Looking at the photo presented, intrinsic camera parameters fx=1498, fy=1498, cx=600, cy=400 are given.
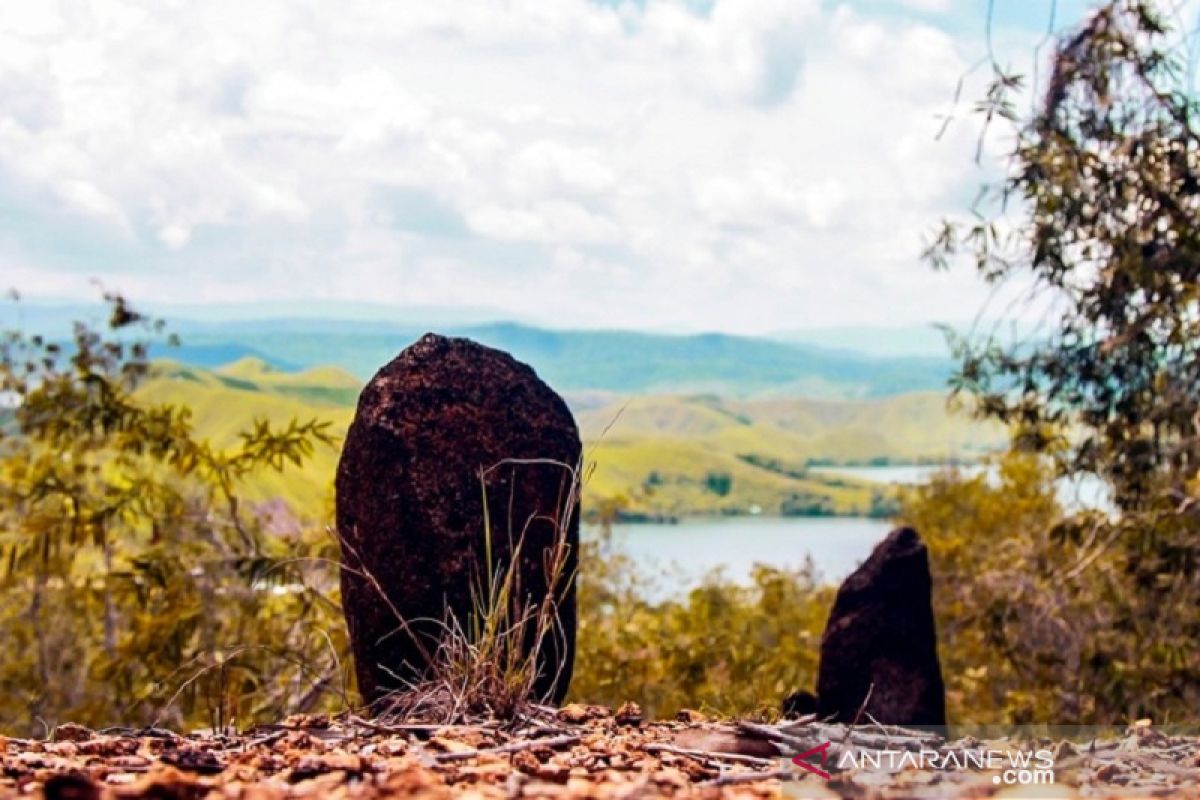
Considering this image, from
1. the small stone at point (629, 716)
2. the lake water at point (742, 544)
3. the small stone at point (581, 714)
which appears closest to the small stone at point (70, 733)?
the small stone at point (581, 714)

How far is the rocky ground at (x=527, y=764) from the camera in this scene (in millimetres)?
3572

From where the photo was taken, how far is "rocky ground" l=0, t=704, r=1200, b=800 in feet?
11.7

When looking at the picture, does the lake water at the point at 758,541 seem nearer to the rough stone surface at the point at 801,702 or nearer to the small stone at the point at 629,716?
the rough stone surface at the point at 801,702

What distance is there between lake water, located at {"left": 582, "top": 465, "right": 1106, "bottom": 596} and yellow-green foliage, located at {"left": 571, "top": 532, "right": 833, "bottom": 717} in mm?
626

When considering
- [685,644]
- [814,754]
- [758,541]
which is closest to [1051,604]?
[685,644]

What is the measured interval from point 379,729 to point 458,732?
258mm

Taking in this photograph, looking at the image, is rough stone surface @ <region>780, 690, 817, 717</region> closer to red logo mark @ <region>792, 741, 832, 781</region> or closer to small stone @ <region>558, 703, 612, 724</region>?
small stone @ <region>558, 703, 612, 724</region>

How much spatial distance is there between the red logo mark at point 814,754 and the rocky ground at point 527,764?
4 centimetres

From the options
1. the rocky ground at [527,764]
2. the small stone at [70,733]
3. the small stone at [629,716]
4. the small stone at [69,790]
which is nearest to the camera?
the small stone at [69,790]

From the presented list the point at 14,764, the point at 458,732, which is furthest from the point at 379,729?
the point at 14,764

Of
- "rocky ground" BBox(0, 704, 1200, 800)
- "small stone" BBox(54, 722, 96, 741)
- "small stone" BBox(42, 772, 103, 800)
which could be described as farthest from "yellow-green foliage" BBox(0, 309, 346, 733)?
"small stone" BBox(42, 772, 103, 800)

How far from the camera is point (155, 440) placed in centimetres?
1254

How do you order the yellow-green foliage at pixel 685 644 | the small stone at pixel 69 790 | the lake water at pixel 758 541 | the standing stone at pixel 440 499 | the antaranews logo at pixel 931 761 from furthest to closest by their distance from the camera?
the lake water at pixel 758 541
the yellow-green foliage at pixel 685 644
the standing stone at pixel 440 499
the antaranews logo at pixel 931 761
the small stone at pixel 69 790

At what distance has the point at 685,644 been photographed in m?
13.2
